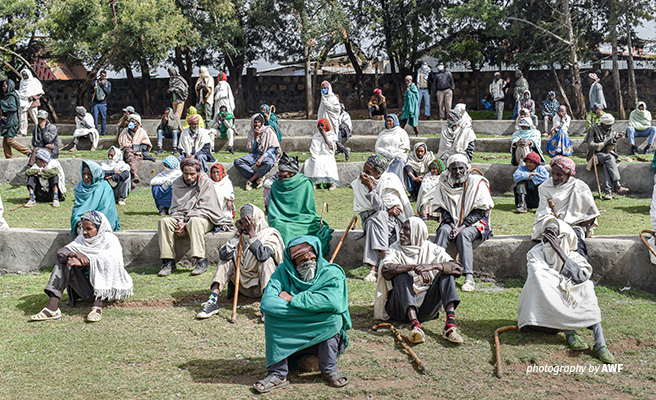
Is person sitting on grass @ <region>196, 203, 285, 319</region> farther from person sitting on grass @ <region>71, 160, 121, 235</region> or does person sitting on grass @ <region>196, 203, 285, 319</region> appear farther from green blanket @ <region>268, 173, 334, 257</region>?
person sitting on grass @ <region>71, 160, 121, 235</region>

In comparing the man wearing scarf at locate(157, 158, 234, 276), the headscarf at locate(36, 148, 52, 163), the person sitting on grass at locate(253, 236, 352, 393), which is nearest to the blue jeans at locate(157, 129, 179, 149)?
the headscarf at locate(36, 148, 52, 163)

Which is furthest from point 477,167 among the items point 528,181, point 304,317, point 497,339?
point 304,317

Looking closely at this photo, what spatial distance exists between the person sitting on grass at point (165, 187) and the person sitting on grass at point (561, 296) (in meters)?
6.29

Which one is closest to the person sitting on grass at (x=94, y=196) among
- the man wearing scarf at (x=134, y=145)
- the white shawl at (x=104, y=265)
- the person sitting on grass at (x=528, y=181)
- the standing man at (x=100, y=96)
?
the white shawl at (x=104, y=265)

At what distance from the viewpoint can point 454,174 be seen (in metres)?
8.22

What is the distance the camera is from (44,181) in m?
12.4

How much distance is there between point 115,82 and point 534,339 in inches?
838

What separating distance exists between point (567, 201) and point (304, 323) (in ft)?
12.6

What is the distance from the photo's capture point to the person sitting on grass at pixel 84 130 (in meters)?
17.0

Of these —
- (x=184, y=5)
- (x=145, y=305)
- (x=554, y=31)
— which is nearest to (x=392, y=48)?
(x=554, y=31)

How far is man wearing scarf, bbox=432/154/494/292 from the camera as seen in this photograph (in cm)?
777

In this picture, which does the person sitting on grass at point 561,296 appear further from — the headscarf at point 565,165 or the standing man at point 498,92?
the standing man at point 498,92

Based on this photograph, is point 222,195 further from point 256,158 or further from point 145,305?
point 256,158

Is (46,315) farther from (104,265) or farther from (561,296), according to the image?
(561,296)
